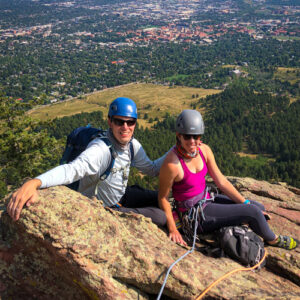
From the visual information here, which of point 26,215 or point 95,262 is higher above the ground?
point 26,215

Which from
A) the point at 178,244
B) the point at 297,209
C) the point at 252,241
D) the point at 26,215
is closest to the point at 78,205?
the point at 26,215

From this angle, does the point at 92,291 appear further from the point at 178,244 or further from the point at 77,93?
the point at 77,93

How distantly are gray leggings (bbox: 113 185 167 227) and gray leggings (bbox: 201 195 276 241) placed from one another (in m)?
0.81

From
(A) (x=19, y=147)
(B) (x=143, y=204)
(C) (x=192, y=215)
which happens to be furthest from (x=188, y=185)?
(A) (x=19, y=147)

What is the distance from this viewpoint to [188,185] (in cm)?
532

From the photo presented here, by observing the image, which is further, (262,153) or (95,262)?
(262,153)

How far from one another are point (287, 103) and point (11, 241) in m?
101

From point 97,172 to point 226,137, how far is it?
71.8m

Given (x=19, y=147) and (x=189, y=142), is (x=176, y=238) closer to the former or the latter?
(x=189, y=142)

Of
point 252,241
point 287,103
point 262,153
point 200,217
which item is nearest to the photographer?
point 252,241

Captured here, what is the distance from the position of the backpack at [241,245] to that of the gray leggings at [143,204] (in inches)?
44.4

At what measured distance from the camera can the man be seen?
4.01 metres

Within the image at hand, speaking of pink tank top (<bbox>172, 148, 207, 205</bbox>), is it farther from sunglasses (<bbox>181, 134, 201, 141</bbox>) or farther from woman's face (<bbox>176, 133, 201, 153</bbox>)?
sunglasses (<bbox>181, 134, 201, 141</bbox>)

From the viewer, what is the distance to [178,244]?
508 centimetres
